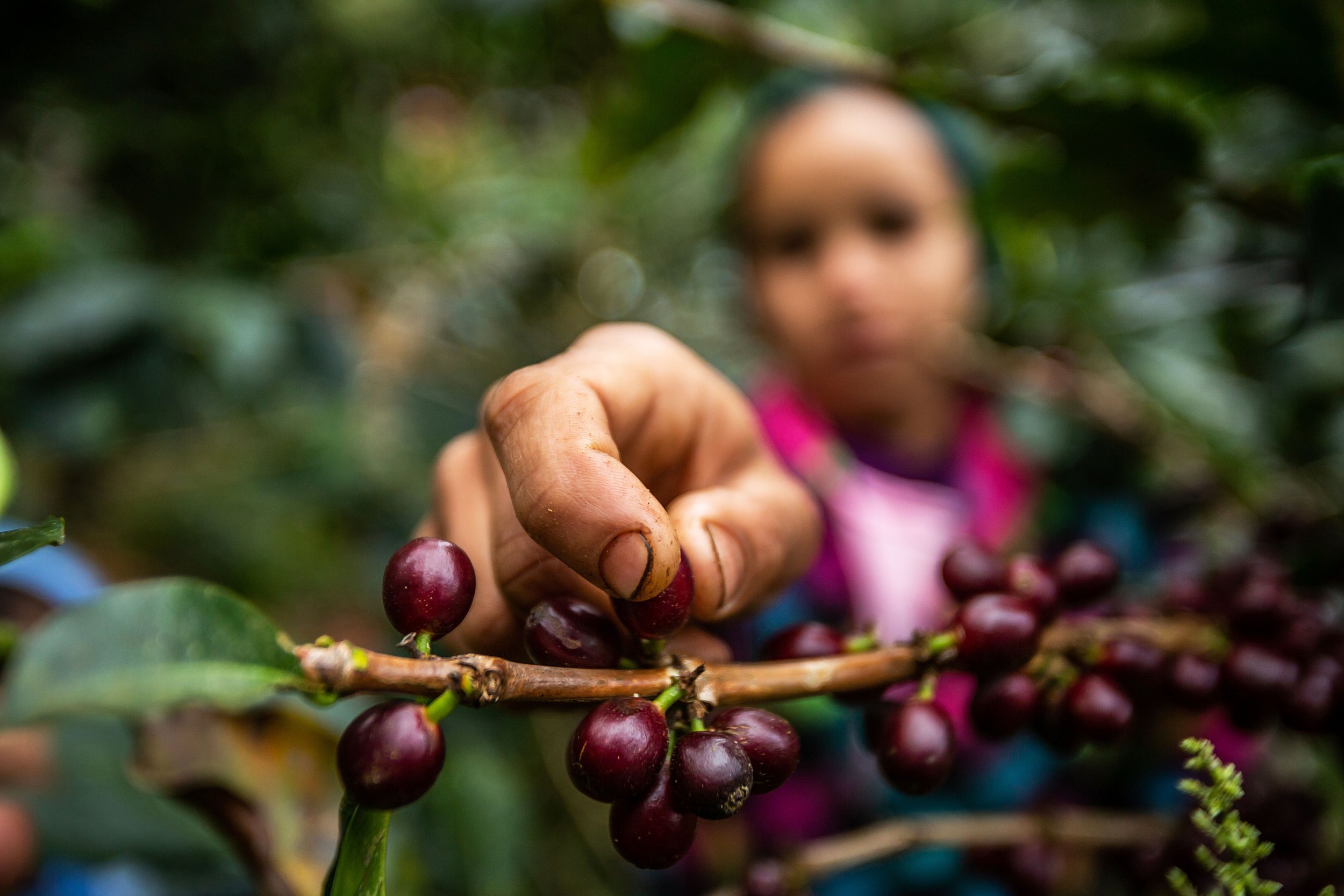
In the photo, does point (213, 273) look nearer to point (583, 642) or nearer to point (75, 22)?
point (75, 22)

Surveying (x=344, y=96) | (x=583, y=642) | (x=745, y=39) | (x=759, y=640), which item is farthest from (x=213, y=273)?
(x=583, y=642)

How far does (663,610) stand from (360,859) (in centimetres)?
18

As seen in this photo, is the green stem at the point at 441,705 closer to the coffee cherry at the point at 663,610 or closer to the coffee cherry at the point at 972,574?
the coffee cherry at the point at 663,610

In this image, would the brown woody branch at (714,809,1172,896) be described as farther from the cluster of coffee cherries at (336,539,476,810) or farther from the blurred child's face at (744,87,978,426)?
the blurred child's face at (744,87,978,426)

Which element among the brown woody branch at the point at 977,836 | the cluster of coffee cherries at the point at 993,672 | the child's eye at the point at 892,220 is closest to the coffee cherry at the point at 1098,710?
the cluster of coffee cherries at the point at 993,672

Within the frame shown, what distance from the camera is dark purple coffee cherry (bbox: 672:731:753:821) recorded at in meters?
0.37

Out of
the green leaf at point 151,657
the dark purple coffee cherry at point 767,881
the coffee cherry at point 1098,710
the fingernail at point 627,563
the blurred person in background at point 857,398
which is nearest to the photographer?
the green leaf at point 151,657

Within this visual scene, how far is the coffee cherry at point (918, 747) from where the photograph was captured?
47cm

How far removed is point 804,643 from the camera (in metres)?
0.52

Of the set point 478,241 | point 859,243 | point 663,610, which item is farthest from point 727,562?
point 478,241

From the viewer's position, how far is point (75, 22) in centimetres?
110

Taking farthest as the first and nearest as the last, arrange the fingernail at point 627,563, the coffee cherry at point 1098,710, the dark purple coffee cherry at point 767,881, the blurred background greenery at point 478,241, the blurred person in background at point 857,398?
the blurred person in background at point 857,398 → the blurred background greenery at point 478,241 → the dark purple coffee cherry at point 767,881 → the coffee cherry at point 1098,710 → the fingernail at point 627,563

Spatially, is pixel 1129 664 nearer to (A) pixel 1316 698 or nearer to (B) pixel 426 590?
(A) pixel 1316 698

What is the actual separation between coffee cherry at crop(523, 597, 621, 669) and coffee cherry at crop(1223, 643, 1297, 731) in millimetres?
465
